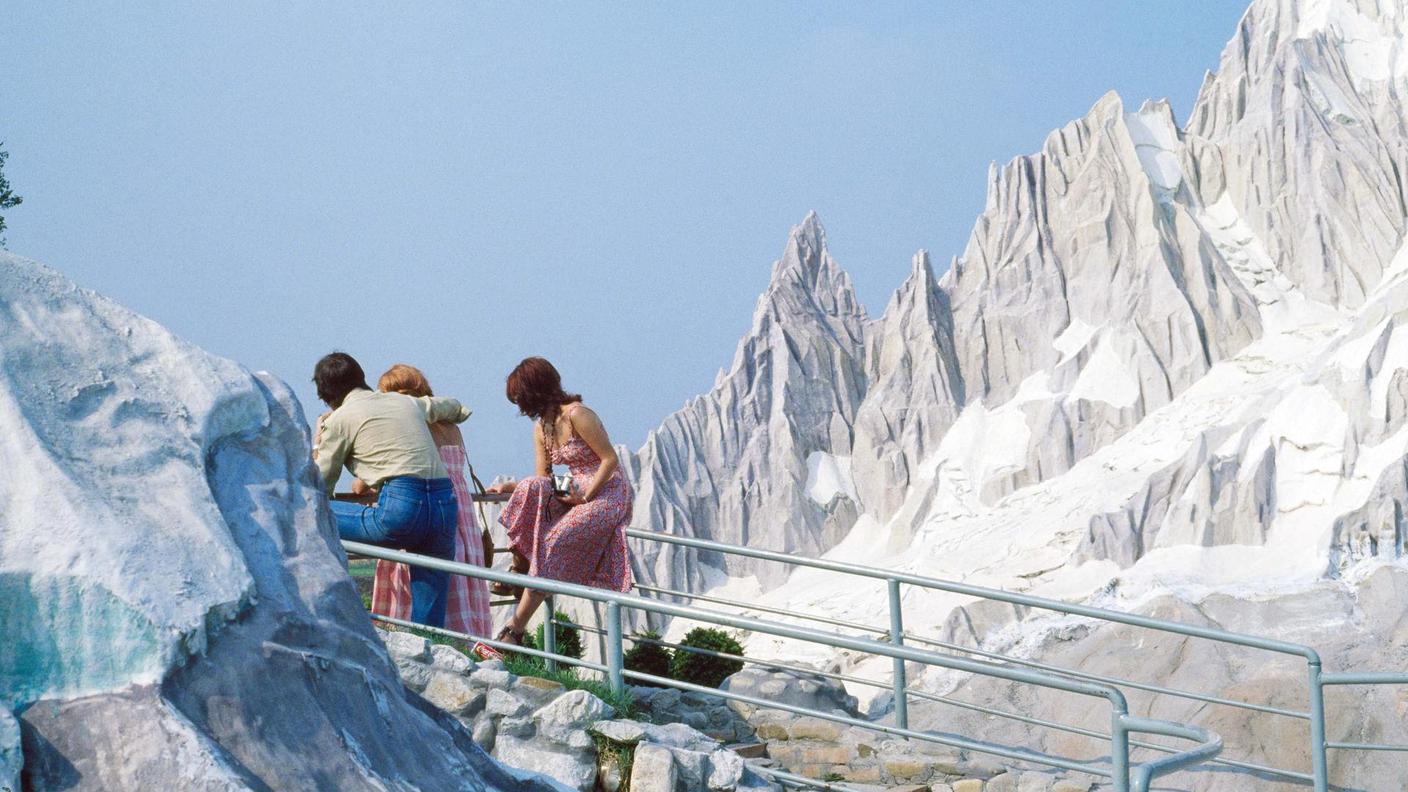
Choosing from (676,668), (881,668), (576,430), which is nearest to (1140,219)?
(881,668)

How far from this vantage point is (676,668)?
9.32m

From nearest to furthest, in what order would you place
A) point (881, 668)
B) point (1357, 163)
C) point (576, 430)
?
1. point (576, 430)
2. point (881, 668)
3. point (1357, 163)

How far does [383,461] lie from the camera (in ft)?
19.2

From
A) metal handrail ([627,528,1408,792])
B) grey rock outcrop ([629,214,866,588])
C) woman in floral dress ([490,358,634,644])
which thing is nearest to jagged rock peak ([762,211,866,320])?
grey rock outcrop ([629,214,866,588])

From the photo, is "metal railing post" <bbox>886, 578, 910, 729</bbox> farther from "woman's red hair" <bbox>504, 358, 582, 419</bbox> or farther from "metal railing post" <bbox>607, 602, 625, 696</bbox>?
"woman's red hair" <bbox>504, 358, 582, 419</bbox>

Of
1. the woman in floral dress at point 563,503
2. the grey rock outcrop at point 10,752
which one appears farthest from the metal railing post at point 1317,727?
the grey rock outcrop at point 10,752

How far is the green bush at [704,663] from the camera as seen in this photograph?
9.28m

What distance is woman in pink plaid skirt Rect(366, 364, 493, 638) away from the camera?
6.71 m

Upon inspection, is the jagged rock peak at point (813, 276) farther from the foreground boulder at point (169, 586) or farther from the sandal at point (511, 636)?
the foreground boulder at point (169, 586)

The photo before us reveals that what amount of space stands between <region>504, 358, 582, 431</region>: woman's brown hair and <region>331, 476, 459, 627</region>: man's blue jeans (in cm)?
99

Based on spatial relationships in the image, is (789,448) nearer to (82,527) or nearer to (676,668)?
(676,668)

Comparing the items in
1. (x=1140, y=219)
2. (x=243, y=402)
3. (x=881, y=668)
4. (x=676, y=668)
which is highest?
(x=1140, y=219)

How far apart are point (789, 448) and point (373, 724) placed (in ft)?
94.1

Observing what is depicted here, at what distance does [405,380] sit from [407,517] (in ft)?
3.09
